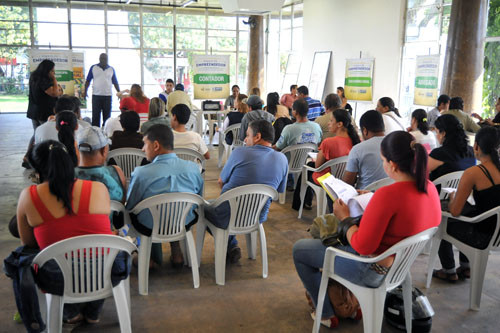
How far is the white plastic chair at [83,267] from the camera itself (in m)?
2.08

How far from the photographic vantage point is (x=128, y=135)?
4.43m

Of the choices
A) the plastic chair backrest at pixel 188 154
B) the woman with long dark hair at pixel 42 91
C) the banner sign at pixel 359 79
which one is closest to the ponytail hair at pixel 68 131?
the plastic chair backrest at pixel 188 154

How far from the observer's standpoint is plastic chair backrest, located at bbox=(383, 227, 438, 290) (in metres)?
2.15

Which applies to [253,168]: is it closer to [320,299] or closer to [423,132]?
[320,299]

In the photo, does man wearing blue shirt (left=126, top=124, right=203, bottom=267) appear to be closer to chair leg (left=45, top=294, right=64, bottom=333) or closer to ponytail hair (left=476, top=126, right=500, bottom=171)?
chair leg (left=45, top=294, right=64, bottom=333)

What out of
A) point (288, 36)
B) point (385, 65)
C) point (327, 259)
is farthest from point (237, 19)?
point (327, 259)

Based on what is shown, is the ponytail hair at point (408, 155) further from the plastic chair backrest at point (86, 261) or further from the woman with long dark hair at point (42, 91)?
the woman with long dark hair at point (42, 91)

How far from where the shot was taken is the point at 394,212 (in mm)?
2098

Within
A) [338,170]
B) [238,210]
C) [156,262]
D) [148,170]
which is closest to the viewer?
[148,170]

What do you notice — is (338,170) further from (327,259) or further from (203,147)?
(327,259)

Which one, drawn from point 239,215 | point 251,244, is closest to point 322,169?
point 251,244

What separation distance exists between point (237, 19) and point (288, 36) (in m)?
2.11

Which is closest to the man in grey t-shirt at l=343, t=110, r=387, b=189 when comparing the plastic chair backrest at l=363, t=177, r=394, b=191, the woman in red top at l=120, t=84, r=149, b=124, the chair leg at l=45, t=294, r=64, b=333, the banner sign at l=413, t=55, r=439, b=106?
the plastic chair backrest at l=363, t=177, r=394, b=191

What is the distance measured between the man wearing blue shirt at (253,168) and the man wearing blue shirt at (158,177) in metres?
0.22
